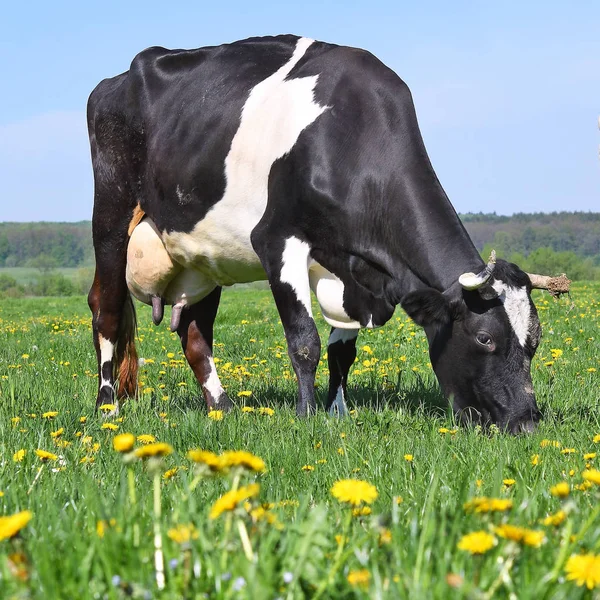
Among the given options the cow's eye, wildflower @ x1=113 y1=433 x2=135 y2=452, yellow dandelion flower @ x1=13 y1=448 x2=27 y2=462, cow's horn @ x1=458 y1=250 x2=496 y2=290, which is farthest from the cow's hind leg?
wildflower @ x1=113 y1=433 x2=135 y2=452

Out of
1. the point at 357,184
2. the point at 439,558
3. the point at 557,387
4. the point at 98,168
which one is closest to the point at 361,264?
the point at 357,184

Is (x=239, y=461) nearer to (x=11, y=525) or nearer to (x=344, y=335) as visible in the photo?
(x=11, y=525)

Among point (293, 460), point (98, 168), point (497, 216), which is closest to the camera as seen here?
point (293, 460)

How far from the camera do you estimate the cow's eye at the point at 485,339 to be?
5.24 meters

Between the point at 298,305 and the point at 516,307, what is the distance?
142cm

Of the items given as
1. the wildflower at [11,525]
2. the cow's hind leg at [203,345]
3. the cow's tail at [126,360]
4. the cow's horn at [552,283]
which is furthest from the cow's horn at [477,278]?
the wildflower at [11,525]

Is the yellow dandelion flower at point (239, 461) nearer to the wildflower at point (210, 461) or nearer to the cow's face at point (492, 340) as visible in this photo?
the wildflower at point (210, 461)

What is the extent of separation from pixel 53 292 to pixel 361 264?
240 ft

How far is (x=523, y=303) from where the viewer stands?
5164 mm

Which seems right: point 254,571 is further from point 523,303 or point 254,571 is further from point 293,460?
point 523,303

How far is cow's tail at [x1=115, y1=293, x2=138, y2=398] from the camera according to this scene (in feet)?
24.0

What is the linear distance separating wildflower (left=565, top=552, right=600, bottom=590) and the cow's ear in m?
3.61

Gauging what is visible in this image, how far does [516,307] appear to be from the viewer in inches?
203

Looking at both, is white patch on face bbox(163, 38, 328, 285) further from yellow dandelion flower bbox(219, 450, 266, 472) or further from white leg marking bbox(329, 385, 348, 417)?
yellow dandelion flower bbox(219, 450, 266, 472)
